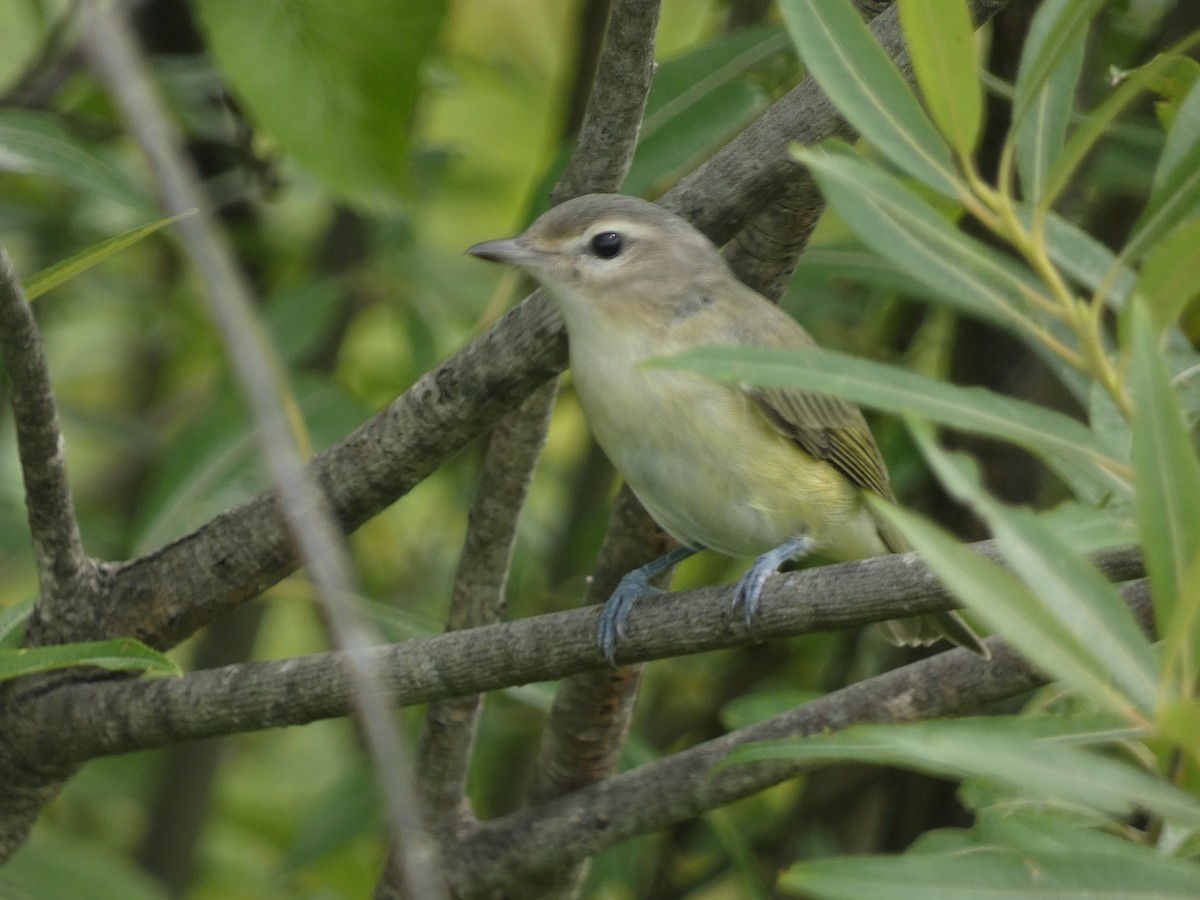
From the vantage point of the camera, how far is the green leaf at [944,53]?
5.19ft

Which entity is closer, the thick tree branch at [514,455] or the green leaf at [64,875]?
the thick tree branch at [514,455]

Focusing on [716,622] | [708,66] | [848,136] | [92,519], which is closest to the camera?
[716,622]

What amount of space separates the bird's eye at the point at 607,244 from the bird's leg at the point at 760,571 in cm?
68

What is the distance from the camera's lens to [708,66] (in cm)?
291

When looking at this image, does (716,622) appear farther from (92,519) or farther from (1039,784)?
(92,519)

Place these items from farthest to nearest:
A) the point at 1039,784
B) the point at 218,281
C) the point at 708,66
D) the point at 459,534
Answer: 1. the point at 459,534
2. the point at 708,66
3. the point at 1039,784
4. the point at 218,281

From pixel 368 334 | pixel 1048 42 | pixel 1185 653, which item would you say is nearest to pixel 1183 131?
pixel 1048 42

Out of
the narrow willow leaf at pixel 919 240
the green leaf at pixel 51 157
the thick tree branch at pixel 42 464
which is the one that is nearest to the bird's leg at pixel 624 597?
the narrow willow leaf at pixel 919 240

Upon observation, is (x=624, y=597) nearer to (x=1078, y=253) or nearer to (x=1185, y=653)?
(x=1078, y=253)

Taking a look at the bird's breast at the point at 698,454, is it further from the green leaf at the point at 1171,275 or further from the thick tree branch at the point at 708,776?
the green leaf at the point at 1171,275

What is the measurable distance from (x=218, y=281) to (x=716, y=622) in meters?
1.09

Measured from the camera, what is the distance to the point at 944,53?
1.59 m

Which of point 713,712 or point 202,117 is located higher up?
point 202,117

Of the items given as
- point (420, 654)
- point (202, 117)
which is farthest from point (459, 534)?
point (420, 654)
